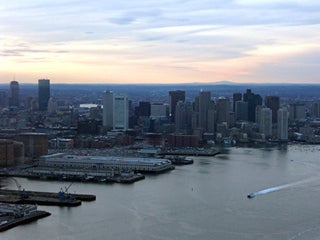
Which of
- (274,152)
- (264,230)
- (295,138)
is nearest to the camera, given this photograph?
(264,230)

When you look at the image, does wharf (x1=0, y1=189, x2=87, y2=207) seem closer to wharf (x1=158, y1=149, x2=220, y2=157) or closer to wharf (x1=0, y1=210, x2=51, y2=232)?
wharf (x1=0, y1=210, x2=51, y2=232)

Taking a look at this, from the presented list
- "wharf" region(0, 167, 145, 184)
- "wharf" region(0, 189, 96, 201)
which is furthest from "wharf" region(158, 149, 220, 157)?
"wharf" region(0, 189, 96, 201)

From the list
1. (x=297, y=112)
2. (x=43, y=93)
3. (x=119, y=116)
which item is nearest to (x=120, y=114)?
(x=119, y=116)

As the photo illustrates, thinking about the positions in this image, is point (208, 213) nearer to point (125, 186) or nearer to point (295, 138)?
point (125, 186)

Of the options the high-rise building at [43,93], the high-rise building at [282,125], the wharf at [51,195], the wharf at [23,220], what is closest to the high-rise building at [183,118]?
the high-rise building at [282,125]

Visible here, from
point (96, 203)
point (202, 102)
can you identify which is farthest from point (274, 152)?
point (96, 203)

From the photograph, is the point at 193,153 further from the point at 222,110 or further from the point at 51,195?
the point at 51,195
